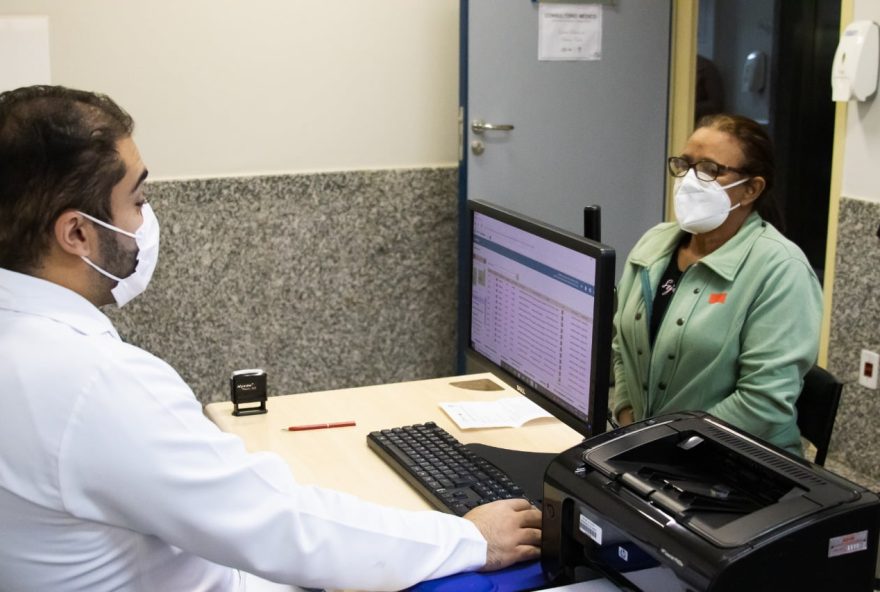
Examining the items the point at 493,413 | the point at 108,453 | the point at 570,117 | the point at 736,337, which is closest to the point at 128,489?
the point at 108,453

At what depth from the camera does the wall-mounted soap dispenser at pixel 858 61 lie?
119 inches

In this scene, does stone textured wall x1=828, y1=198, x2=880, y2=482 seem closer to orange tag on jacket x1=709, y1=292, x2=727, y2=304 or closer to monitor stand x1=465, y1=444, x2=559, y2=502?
orange tag on jacket x1=709, y1=292, x2=727, y2=304

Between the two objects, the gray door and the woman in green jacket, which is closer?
the woman in green jacket

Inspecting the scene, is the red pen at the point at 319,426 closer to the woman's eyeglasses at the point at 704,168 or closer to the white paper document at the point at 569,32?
the woman's eyeglasses at the point at 704,168

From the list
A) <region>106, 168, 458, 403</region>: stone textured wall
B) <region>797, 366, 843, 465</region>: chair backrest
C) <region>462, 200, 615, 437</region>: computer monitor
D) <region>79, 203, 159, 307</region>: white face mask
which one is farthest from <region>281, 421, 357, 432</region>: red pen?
<region>106, 168, 458, 403</region>: stone textured wall

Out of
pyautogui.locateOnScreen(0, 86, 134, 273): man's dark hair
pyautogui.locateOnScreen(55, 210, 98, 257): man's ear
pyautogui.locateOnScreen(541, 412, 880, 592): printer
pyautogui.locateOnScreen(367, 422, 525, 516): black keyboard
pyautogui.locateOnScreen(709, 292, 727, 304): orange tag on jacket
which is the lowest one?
pyautogui.locateOnScreen(367, 422, 525, 516): black keyboard

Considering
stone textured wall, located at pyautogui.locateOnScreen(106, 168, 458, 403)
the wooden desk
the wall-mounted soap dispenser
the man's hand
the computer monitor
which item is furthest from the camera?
stone textured wall, located at pyautogui.locateOnScreen(106, 168, 458, 403)

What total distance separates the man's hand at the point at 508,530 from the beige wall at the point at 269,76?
7.02 ft

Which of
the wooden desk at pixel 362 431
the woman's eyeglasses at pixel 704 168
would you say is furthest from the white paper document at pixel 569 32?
the wooden desk at pixel 362 431

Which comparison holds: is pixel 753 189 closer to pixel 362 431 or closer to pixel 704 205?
pixel 704 205

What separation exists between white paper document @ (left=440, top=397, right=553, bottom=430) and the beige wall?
163cm

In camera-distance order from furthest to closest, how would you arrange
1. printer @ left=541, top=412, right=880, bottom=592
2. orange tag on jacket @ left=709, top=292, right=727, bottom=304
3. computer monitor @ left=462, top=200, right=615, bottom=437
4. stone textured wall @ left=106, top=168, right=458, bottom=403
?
stone textured wall @ left=106, top=168, right=458, bottom=403 → orange tag on jacket @ left=709, top=292, right=727, bottom=304 → computer monitor @ left=462, top=200, right=615, bottom=437 → printer @ left=541, top=412, right=880, bottom=592

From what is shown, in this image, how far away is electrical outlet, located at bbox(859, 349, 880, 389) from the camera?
10.1 ft

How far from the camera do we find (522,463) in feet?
5.87
